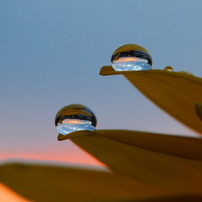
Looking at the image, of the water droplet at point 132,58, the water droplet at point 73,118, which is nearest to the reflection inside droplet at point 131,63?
the water droplet at point 132,58

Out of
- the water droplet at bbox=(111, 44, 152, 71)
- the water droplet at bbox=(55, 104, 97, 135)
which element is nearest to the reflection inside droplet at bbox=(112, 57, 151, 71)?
the water droplet at bbox=(111, 44, 152, 71)

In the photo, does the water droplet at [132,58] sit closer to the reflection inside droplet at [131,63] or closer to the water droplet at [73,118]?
the reflection inside droplet at [131,63]

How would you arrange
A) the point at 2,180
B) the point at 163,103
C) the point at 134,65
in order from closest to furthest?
the point at 2,180 < the point at 163,103 < the point at 134,65

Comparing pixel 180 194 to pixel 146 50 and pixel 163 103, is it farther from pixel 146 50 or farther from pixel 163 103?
pixel 146 50

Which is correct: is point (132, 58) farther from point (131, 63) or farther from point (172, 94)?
point (172, 94)

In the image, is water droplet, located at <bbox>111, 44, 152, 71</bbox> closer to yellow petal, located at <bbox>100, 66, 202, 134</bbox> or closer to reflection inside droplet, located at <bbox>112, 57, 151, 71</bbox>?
reflection inside droplet, located at <bbox>112, 57, 151, 71</bbox>

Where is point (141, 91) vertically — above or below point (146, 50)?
below

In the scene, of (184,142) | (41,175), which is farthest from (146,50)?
(41,175)
